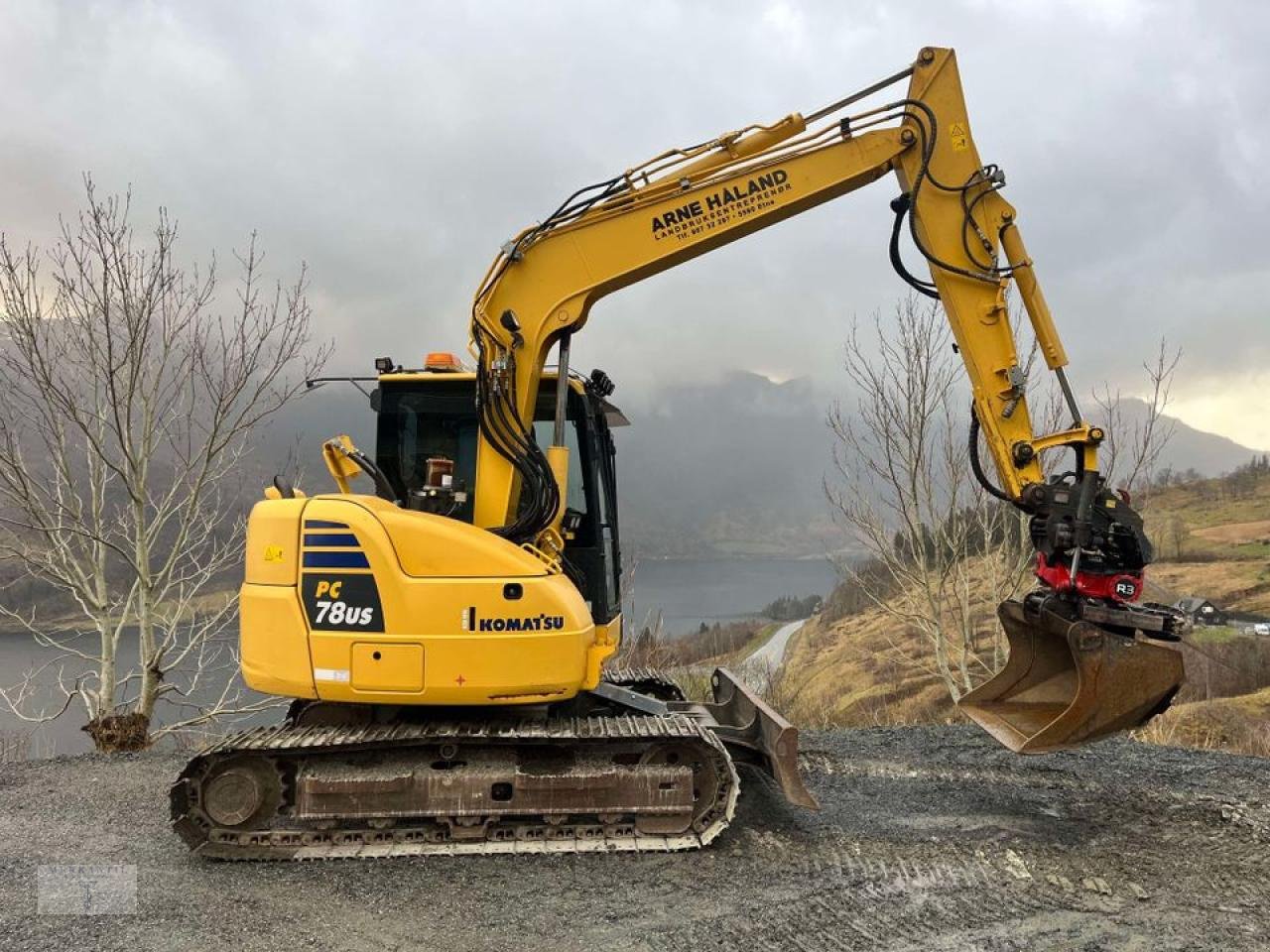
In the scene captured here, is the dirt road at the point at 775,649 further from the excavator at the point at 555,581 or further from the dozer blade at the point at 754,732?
the excavator at the point at 555,581

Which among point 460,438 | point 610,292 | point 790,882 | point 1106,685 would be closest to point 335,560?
point 460,438

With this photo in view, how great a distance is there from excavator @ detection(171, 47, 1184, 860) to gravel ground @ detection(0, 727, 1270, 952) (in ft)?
1.06

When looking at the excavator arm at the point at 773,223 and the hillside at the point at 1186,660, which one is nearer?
the excavator arm at the point at 773,223

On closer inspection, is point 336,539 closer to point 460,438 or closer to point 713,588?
point 460,438

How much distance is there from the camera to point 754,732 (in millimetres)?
5551

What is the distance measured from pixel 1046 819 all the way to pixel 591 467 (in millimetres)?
3738

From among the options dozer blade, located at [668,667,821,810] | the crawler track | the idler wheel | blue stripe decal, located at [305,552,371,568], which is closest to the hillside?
dozer blade, located at [668,667,821,810]

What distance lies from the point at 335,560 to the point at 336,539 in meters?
0.12

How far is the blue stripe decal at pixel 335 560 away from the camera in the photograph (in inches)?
186

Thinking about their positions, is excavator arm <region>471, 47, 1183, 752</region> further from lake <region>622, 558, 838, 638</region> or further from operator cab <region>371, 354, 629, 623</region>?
lake <region>622, 558, 838, 638</region>

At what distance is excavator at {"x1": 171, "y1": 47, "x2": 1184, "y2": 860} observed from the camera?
4.66 m

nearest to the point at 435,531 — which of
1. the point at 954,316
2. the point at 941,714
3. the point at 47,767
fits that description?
the point at 954,316

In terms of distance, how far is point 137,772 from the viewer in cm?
650

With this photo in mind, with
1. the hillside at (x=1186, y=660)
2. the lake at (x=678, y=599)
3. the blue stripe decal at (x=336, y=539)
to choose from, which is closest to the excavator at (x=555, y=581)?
the blue stripe decal at (x=336, y=539)
